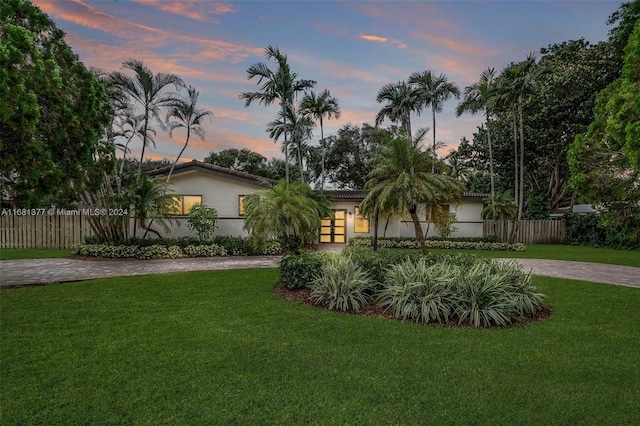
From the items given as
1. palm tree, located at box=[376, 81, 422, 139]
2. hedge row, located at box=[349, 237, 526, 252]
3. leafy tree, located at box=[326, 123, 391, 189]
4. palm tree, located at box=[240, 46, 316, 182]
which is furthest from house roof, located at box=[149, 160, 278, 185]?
leafy tree, located at box=[326, 123, 391, 189]

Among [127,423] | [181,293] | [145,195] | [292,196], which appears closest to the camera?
[127,423]

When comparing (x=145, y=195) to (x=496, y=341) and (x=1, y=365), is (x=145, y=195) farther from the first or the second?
(x=496, y=341)

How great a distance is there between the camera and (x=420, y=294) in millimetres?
6051

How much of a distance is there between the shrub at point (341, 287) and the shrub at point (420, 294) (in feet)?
1.35

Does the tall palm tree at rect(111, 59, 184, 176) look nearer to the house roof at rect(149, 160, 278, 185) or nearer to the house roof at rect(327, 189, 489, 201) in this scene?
the house roof at rect(149, 160, 278, 185)

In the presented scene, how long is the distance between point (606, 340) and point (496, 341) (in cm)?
162

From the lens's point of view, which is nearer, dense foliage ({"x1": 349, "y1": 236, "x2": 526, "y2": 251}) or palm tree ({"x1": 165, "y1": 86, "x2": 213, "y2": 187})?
palm tree ({"x1": 165, "y1": 86, "x2": 213, "y2": 187})

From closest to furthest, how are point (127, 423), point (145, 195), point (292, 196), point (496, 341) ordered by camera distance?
point (127, 423) < point (496, 341) < point (292, 196) < point (145, 195)

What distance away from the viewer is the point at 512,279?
6.76 meters

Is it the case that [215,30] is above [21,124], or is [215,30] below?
above

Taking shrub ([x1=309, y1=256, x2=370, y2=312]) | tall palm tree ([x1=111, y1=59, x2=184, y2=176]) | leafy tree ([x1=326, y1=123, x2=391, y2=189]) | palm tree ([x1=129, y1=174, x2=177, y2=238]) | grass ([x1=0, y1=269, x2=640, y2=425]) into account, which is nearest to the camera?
grass ([x1=0, y1=269, x2=640, y2=425])

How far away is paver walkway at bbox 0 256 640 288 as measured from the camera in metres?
9.19

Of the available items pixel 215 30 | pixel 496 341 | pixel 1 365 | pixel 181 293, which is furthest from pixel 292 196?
pixel 1 365

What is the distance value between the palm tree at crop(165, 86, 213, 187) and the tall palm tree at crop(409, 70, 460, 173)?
498 inches
